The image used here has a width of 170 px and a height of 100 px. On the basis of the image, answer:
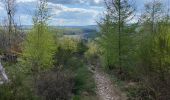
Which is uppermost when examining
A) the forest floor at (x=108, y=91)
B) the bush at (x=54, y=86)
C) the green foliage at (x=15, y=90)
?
the green foliage at (x=15, y=90)

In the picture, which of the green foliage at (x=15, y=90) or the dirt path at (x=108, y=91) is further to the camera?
the dirt path at (x=108, y=91)

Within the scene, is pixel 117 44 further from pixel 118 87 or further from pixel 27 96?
pixel 27 96

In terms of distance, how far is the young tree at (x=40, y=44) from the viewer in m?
37.2

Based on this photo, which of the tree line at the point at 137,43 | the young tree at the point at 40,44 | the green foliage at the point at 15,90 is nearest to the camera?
the green foliage at the point at 15,90

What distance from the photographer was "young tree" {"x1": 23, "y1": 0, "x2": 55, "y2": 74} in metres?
37.2

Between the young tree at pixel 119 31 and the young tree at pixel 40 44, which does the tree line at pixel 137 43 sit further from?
the young tree at pixel 40 44

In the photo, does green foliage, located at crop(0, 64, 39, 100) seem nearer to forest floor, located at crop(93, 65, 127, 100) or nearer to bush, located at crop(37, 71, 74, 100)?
bush, located at crop(37, 71, 74, 100)

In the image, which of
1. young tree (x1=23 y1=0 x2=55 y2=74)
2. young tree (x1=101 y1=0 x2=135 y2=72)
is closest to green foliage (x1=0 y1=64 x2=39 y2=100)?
young tree (x1=23 y1=0 x2=55 y2=74)

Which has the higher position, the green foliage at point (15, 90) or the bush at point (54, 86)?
the green foliage at point (15, 90)

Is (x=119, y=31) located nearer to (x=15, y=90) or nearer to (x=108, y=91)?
(x=108, y=91)

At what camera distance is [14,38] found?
60562mm

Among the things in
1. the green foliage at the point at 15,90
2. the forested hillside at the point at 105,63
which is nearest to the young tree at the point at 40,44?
the forested hillside at the point at 105,63

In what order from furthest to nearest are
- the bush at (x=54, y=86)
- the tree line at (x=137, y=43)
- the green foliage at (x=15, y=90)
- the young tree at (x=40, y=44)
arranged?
the young tree at (x=40, y=44), the tree line at (x=137, y=43), the bush at (x=54, y=86), the green foliage at (x=15, y=90)

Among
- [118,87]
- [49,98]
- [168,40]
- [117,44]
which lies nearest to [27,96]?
[49,98]
